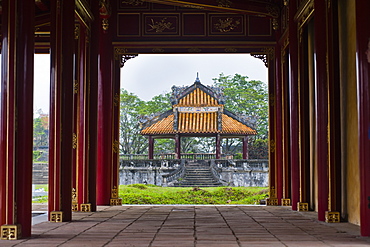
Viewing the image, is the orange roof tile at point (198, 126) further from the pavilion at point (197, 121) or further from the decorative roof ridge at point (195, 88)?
the decorative roof ridge at point (195, 88)

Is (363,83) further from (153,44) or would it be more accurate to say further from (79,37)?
(153,44)

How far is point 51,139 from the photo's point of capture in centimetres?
641

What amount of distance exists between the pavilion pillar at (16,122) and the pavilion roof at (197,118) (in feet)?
59.8

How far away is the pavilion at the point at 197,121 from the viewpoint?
23.4 meters

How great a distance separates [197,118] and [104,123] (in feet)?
47.9

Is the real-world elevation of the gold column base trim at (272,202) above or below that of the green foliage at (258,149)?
below

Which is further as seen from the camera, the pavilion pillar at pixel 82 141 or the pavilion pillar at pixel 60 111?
the pavilion pillar at pixel 82 141

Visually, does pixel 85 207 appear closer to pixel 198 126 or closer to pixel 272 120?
→ pixel 272 120

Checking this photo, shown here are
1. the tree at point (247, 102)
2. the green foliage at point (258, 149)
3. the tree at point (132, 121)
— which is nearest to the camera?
the green foliage at point (258, 149)

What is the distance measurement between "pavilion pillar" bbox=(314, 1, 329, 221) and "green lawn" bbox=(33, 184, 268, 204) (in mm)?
12504

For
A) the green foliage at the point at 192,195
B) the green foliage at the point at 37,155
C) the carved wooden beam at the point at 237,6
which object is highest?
the carved wooden beam at the point at 237,6

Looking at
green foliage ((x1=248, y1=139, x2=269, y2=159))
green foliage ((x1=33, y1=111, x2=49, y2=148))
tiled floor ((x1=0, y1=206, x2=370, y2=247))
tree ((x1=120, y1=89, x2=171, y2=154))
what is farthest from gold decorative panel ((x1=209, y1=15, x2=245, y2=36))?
tree ((x1=120, y1=89, x2=171, y2=154))

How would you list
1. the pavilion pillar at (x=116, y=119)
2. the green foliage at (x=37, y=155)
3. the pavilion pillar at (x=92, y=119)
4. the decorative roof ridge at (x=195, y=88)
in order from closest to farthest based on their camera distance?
1. the pavilion pillar at (x=92, y=119)
2. the pavilion pillar at (x=116, y=119)
3. the decorative roof ridge at (x=195, y=88)
4. the green foliage at (x=37, y=155)

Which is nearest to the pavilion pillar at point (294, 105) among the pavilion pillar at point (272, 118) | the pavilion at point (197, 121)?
the pavilion pillar at point (272, 118)
